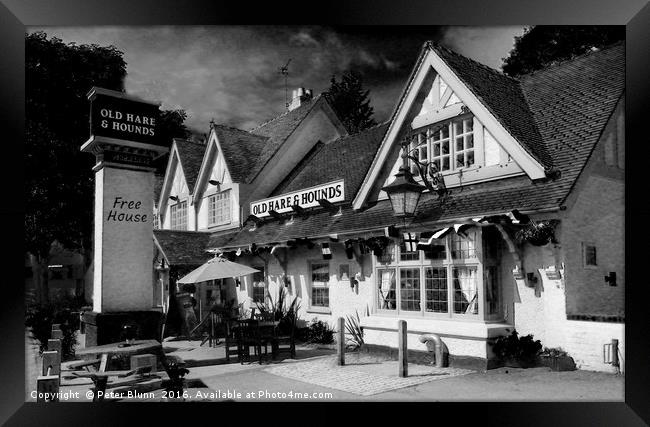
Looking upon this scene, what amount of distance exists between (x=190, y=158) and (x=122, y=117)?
1091 centimetres

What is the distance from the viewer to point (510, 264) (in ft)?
33.6

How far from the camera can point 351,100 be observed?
1552 cm

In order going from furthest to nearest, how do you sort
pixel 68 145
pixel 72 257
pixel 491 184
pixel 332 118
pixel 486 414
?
pixel 72 257, pixel 332 118, pixel 68 145, pixel 491 184, pixel 486 414

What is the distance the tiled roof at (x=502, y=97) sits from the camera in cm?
1063

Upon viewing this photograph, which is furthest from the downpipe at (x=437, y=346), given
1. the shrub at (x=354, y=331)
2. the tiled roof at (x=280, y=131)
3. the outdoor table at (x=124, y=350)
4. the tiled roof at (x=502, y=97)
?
the tiled roof at (x=280, y=131)

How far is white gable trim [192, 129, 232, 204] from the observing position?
1975cm

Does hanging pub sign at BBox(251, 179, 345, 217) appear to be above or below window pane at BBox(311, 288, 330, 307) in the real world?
above

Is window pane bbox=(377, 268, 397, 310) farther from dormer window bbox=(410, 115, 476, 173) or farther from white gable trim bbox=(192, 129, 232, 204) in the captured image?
white gable trim bbox=(192, 129, 232, 204)

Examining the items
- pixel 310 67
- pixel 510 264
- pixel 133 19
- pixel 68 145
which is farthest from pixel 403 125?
pixel 68 145

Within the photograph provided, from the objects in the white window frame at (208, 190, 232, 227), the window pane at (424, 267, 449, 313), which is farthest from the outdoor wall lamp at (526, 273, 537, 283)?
the white window frame at (208, 190, 232, 227)

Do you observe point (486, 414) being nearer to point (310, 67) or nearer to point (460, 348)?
point (460, 348)

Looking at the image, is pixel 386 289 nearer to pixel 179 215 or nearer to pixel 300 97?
pixel 300 97

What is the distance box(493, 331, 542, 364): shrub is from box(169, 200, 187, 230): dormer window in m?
15.1

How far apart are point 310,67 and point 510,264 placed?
571 cm
